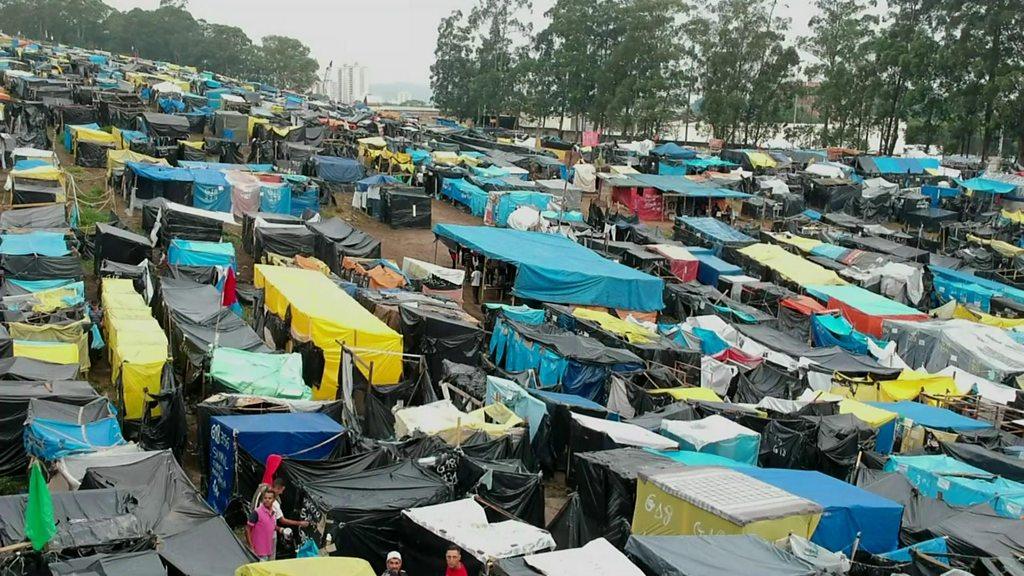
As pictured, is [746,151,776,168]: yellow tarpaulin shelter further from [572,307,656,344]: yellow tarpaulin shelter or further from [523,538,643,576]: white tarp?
[523,538,643,576]: white tarp

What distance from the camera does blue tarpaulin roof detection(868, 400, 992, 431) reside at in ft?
57.5

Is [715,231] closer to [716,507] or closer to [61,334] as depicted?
[61,334]

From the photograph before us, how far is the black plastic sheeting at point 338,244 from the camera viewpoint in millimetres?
24781

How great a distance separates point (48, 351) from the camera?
15445 millimetres

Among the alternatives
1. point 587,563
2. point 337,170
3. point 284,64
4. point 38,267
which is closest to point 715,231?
point 337,170

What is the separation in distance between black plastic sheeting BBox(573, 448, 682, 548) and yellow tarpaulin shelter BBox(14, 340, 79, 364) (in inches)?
328

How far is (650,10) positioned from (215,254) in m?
49.5

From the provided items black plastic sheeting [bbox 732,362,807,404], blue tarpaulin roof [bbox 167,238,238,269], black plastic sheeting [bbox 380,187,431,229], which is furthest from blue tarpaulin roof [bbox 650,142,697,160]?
blue tarpaulin roof [bbox 167,238,238,269]

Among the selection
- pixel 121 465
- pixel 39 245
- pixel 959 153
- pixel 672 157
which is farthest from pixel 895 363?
pixel 959 153

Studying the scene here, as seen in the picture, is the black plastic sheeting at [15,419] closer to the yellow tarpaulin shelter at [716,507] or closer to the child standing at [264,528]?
the child standing at [264,528]

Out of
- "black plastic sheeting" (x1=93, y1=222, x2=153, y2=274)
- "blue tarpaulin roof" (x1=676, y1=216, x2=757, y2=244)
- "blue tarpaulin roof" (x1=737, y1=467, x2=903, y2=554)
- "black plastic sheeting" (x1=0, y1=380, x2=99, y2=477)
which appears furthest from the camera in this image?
"blue tarpaulin roof" (x1=676, y1=216, x2=757, y2=244)

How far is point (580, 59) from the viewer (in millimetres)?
70375

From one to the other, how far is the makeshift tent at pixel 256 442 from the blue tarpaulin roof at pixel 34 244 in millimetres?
9814

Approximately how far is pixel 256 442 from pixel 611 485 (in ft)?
14.8
